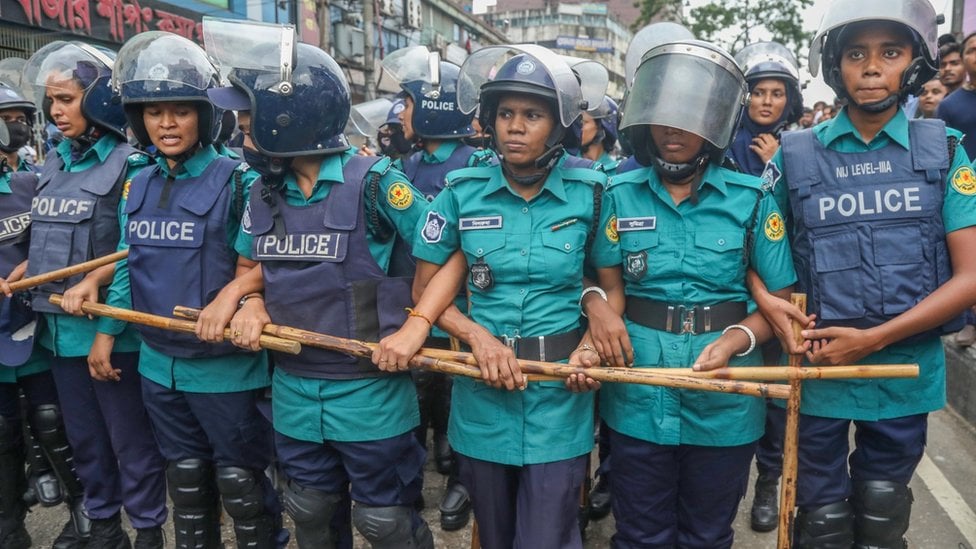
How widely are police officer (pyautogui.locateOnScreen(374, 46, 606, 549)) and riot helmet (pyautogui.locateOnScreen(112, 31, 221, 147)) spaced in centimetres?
111

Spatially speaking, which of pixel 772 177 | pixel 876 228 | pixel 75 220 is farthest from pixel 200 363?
pixel 876 228

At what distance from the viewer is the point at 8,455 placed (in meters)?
3.49

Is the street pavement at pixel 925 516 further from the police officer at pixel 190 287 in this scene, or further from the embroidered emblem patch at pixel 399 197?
the embroidered emblem patch at pixel 399 197

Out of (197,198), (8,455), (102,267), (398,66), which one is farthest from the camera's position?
(398,66)

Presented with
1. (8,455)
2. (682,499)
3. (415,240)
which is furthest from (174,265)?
(682,499)

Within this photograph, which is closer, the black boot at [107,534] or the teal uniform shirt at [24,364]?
the black boot at [107,534]

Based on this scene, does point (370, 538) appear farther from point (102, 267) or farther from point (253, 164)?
point (102, 267)

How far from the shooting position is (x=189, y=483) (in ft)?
9.53

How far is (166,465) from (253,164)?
5.01 ft

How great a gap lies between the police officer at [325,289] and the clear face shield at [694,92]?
91cm

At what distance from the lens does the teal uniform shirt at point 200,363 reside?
2.82 meters

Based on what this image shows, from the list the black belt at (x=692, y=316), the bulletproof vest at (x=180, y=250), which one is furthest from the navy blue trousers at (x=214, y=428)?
the black belt at (x=692, y=316)

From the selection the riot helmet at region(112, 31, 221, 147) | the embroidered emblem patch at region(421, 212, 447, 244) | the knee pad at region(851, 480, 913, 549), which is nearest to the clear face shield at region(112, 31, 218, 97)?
the riot helmet at region(112, 31, 221, 147)

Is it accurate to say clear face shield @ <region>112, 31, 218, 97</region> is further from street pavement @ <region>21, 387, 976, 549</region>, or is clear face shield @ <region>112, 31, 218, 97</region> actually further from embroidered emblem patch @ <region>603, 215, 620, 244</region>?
street pavement @ <region>21, 387, 976, 549</region>
